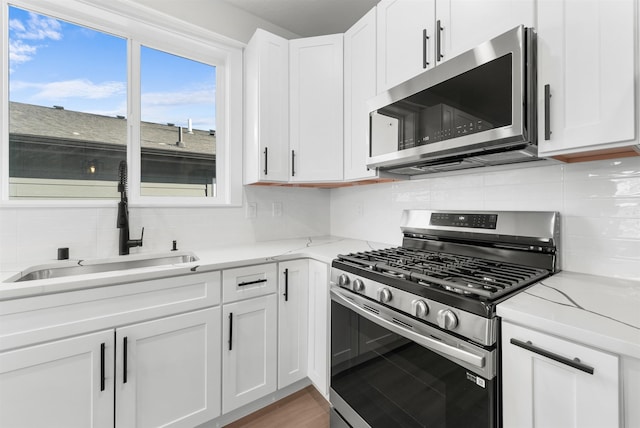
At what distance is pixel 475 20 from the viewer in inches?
48.4

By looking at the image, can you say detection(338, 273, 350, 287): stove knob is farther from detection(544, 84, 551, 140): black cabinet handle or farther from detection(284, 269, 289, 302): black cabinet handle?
detection(544, 84, 551, 140): black cabinet handle

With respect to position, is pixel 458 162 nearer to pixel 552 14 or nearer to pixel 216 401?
pixel 552 14

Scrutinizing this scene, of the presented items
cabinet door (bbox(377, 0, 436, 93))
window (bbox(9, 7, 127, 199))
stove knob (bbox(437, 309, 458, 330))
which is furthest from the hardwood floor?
cabinet door (bbox(377, 0, 436, 93))

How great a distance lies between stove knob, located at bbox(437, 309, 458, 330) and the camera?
920 millimetres

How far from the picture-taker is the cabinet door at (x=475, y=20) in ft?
3.62

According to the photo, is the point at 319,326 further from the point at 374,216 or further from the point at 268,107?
the point at 268,107

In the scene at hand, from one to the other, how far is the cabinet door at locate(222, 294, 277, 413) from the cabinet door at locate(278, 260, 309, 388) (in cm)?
5

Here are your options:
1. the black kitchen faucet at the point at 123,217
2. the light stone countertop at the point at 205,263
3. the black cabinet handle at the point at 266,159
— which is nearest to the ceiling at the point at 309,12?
the black cabinet handle at the point at 266,159

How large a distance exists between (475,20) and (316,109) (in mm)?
1110

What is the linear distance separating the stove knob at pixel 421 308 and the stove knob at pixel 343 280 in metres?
0.44

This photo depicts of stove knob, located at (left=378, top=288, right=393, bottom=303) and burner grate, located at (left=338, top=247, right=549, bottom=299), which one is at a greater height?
burner grate, located at (left=338, top=247, right=549, bottom=299)

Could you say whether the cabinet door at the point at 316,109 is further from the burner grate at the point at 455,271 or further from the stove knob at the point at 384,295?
the stove knob at the point at 384,295

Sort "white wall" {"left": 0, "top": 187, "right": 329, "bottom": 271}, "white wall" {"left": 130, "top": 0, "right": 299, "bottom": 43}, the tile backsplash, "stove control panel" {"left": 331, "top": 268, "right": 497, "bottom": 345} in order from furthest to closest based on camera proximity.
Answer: "white wall" {"left": 130, "top": 0, "right": 299, "bottom": 43} → "white wall" {"left": 0, "top": 187, "right": 329, "bottom": 271} → the tile backsplash → "stove control panel" {"left": 331, "top": 268, "right": 497, "bottom": 345}

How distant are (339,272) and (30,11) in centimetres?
233
